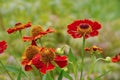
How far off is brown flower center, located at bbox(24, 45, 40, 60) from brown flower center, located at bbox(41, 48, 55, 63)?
3cm

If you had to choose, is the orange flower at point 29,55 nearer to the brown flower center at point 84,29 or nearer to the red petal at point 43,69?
the red petal at point 43,69

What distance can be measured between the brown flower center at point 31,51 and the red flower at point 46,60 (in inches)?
1.2

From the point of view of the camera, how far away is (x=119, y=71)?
318 centimetres

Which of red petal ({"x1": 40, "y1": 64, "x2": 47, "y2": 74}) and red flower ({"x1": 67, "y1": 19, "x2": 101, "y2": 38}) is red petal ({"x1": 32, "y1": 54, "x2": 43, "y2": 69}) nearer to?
red petal ({"x1": 40, "y1": 64, "x2": 47, "y2": 74})

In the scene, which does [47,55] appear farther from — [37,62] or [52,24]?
[52,24]

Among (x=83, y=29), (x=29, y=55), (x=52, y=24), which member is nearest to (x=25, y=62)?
(x=29, y=55)

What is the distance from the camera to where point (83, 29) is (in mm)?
1558

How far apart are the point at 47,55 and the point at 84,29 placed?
18cm

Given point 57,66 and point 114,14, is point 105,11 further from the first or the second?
point 57,66

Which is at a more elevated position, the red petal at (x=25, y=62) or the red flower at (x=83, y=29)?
the red flower at (x=83, y=29)

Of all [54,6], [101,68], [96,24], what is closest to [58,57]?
[96,24]

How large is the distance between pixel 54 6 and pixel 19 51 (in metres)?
0.86

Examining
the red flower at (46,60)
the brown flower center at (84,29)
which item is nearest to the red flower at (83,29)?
the brown flower center at (84,29)

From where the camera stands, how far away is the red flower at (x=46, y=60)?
143 centimetres
